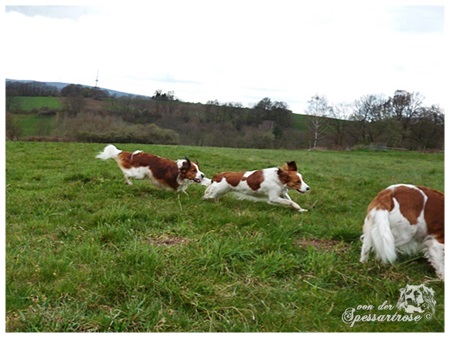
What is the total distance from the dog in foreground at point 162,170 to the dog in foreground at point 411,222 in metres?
4.83

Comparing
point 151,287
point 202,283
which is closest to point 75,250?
point 151,287

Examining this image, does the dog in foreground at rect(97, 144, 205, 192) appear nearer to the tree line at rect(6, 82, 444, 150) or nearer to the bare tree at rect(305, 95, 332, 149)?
the tree line at rect(6, 82, 444, 150)

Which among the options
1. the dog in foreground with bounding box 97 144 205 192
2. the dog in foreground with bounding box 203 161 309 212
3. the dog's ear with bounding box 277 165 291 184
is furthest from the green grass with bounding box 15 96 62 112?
the dog's ear with bounding box 277 165 291 184

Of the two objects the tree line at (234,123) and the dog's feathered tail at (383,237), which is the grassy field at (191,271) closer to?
the dog's feathered tail at (383,237)

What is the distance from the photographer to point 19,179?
10555 millimetres

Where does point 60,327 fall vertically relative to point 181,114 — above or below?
below

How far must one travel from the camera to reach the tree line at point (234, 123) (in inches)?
918

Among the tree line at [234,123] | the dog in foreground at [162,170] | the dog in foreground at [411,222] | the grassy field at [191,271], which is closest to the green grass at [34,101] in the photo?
the tree line at [234,123]

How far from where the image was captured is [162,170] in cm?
912

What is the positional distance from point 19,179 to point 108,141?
16935 mm

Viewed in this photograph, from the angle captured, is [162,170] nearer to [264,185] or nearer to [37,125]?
[264,185]

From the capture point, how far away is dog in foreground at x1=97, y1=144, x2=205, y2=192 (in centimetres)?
Answer: 888

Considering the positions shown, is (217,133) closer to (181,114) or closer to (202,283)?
(181,114)

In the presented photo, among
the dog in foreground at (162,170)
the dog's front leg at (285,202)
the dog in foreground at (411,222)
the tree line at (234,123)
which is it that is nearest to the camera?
the dog in foreground at (411,222)
